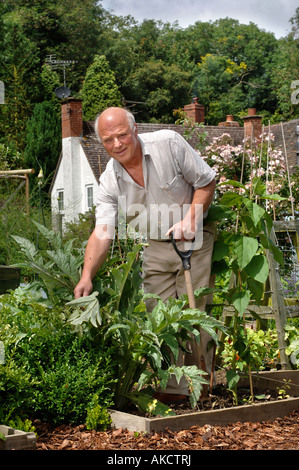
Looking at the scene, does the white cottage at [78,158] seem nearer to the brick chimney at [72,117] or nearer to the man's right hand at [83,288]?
the brick chimney at [72,117]

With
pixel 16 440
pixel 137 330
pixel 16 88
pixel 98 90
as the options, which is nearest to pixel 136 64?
pixel 98 90

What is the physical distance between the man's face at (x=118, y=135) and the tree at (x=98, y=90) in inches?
1272

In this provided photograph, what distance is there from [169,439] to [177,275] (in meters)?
1.06

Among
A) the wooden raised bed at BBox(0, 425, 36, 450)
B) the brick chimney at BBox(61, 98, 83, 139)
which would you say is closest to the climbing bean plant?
the wooden raised bed at BBox(0, 425, 36, 450)

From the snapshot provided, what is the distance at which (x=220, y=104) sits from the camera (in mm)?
46250

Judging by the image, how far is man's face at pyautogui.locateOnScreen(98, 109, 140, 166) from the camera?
3.74 meters

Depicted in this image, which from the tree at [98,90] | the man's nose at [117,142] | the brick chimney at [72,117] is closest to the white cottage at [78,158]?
the brick chimney at [72,117]

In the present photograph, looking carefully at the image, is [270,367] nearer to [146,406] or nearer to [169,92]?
[146,406]

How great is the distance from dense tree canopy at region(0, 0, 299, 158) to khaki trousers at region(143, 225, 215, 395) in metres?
27.3

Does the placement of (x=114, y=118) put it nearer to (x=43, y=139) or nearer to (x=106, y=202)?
(x=106, y=202)

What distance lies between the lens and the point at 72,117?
86.9ft

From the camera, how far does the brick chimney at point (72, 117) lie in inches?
1037
